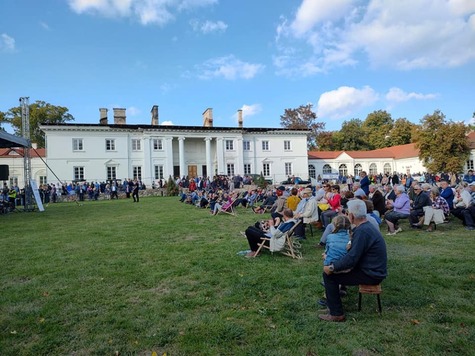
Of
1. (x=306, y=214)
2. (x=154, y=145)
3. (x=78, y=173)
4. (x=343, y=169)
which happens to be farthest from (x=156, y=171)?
(x=306, y=214)

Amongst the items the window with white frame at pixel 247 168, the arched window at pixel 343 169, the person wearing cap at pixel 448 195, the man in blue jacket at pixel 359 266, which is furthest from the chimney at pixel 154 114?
the man in blue jacket at pixel 359 266

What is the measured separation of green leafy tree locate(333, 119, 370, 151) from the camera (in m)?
57.2

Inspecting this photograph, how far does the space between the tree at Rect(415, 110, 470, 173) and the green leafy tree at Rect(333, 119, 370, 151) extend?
21164 millimetres

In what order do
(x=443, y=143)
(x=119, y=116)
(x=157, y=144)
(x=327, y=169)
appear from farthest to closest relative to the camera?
(x=327, y=169) < (x=119, y=116) < (x=157, y=144) < (x=443, y=143)

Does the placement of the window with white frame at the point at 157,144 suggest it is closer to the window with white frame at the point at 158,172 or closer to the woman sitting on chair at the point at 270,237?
the window with white frame at the point at 158,172

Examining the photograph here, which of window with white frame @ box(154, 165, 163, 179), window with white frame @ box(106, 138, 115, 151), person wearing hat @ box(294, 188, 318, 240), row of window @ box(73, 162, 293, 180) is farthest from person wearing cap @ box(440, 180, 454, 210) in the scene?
window with white frame @ box(106, 138, 115, 151)

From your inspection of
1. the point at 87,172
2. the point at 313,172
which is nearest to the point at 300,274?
the point at 87,172

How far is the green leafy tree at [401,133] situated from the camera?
56.7 meters

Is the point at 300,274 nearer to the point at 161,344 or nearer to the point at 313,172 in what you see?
the point at 161,344

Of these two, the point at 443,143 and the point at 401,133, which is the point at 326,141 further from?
the point at 443,143

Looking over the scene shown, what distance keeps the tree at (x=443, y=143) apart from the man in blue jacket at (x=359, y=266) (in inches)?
1443

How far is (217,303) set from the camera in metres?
4.48

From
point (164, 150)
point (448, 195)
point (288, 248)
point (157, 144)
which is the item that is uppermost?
point (157, 144)

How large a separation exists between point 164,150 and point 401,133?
41.4 metres
